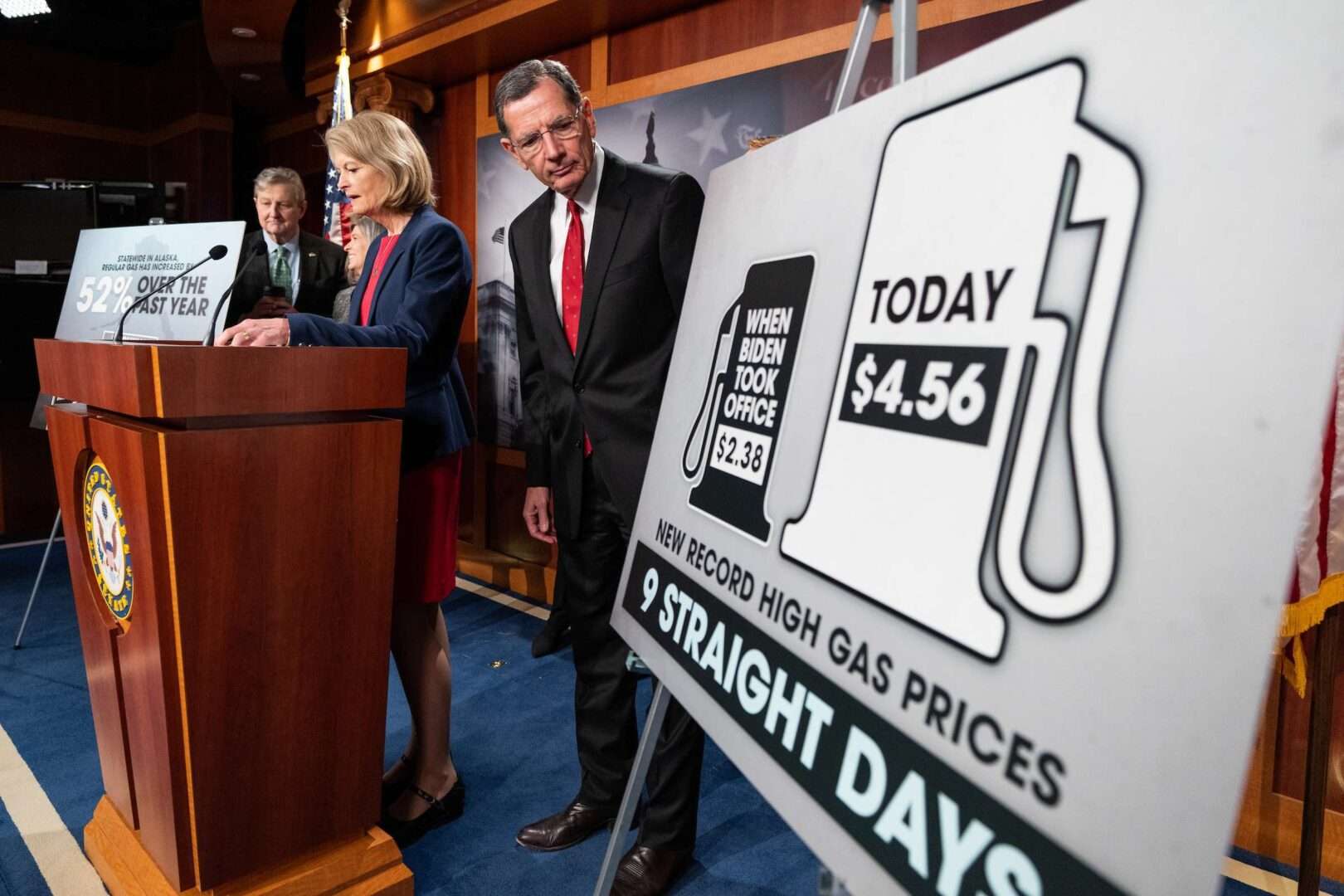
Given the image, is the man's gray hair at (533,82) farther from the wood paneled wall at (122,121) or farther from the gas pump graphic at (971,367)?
the wood paneled wall at (122,121)

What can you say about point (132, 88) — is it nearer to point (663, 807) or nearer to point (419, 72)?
point (419, 72)

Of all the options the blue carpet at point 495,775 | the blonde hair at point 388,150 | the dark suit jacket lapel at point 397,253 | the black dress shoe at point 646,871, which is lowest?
the blue carpet at point 495,775

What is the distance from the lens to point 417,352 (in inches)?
60.5

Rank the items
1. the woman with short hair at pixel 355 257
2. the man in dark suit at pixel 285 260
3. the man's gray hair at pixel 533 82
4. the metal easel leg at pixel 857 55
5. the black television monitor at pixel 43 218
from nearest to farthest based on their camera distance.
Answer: the metal easel leg at pixel 857 55
the man's gray hair at pixel 533 82
the woman with short hair at pixel 355 257
the man in dark suit at pixel 285 260
the black television monitor at pixel 43 218

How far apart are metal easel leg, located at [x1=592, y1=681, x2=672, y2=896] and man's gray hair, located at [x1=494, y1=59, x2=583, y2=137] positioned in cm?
105

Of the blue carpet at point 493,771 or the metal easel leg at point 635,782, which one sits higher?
the metal easel leg at point 635,782

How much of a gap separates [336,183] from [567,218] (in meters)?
2.75

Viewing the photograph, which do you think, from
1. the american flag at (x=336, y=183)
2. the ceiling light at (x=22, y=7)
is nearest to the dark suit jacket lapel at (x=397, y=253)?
the american flag at (x=336, y=183)

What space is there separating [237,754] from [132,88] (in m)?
6.04

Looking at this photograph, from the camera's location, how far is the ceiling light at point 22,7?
4.41 meters

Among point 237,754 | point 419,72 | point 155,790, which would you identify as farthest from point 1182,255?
point 419,72

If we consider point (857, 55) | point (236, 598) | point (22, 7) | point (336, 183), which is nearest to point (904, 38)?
point (857, 55)

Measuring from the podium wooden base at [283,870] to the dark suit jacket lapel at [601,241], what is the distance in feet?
3.23

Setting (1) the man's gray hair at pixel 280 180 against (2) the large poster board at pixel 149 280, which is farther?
(1) the man's gray hair at pixel 280 180
